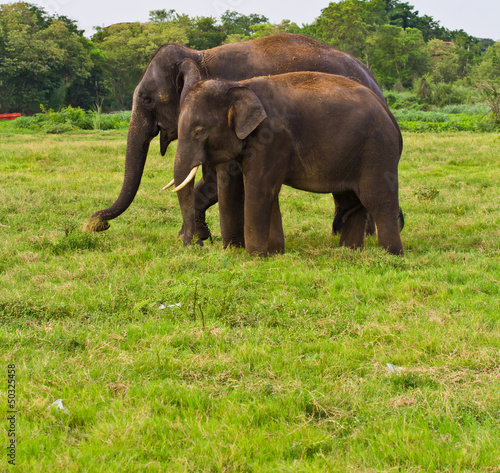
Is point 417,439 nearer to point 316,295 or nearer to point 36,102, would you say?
point 316,295

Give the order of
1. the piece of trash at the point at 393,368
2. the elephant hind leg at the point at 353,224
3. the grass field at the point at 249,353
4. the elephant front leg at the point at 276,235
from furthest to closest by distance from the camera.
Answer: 1. the elephant hind leg at the point at 353,224
2. the elephant front leg at the point at 276,235
3. the piece of trash at the point at 393,368
4. the grass field at the point at 249,353

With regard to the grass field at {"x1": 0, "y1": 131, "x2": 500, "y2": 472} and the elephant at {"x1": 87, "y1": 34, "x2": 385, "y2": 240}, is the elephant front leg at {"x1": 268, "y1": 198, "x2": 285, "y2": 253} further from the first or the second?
the elephant at {"x1": 87, "y1": 34, "x2": 385, "y2": 240}

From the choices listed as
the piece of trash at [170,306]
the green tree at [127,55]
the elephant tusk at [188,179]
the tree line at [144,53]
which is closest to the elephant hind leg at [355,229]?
the elephant tusk at [188,179]

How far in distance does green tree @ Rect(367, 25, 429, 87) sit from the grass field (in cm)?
5627

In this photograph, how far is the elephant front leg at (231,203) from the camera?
7.36m

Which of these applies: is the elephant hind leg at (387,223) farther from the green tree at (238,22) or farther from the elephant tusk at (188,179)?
the green tree at (238,22)

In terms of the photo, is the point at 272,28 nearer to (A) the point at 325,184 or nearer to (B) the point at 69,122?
(B) the point at 69,122

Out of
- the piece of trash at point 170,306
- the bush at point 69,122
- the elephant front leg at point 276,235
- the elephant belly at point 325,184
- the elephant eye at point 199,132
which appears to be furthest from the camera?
the bush at point 69,122

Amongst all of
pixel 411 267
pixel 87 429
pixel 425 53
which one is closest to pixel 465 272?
pixel 411 267

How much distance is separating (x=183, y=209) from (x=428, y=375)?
399 cm

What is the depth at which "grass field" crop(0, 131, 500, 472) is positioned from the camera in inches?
120

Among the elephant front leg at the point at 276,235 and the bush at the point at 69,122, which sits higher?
the bush at the point at 69,122

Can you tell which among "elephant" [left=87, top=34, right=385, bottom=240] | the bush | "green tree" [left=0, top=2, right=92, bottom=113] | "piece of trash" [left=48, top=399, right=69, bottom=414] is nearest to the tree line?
"green tree" [left=0, top=2, right=92, bottom=113]

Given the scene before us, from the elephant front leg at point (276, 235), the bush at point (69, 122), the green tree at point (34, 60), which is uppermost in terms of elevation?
the green tree at point (34, 60)
